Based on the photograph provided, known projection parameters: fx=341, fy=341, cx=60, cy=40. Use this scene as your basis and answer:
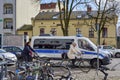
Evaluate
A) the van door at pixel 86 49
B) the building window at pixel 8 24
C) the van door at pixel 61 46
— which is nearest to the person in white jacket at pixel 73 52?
the van door at pixel 86 49

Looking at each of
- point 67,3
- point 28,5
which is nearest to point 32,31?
point 28,5

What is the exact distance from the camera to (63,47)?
79.3 ft

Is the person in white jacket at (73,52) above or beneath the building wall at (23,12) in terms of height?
beneath

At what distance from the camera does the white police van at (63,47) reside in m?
23.1

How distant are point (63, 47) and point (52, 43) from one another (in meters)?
0.89

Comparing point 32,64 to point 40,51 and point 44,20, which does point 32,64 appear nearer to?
point 40,51

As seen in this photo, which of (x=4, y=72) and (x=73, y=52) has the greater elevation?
(x=73, y=52)

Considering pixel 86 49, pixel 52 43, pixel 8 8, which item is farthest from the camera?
pixel 8 8

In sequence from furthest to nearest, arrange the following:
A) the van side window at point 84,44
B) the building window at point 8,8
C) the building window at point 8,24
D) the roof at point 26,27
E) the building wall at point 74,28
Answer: the roof at point 26,27 < the building window at point 8,8 < the building window at point 8,24 < the building wall at point 74,28 < the van side window at point 84,44

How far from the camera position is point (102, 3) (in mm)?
49250

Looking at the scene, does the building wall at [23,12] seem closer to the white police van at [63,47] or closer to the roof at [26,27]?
the roof at [26,27]

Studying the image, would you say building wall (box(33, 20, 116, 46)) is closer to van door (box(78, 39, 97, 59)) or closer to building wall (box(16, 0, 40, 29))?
building wall (box(16, 0, 40, 29))

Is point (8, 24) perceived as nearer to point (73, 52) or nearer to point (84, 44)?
point (84, 44)

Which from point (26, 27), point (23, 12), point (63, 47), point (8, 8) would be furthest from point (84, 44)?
point (23, 12)
